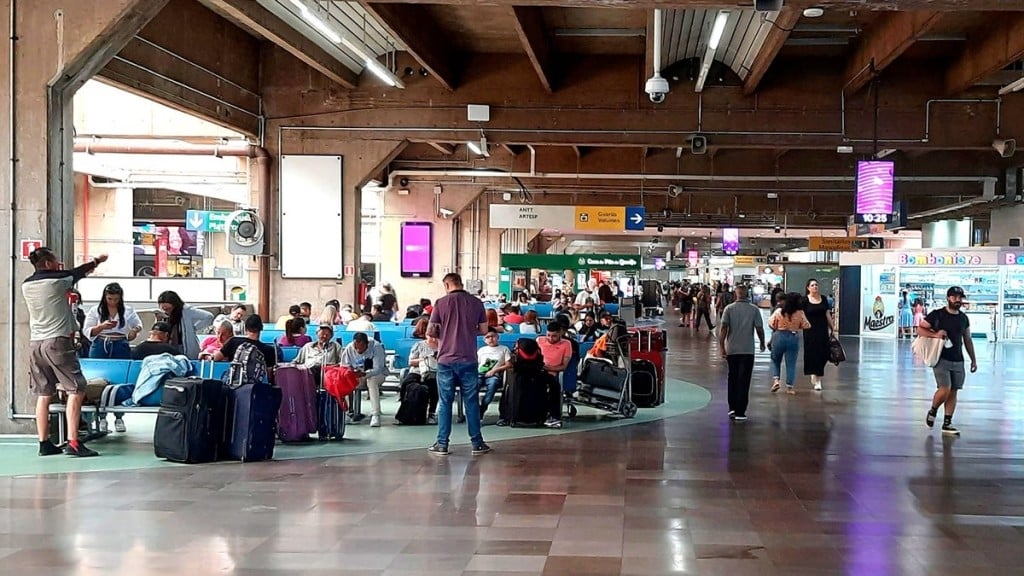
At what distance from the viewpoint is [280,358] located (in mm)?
10500

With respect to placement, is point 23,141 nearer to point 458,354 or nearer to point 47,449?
point 47,449

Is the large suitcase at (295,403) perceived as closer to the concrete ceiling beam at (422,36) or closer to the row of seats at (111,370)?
the row of seats at (111,370)

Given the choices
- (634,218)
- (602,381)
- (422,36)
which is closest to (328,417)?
(602,381)

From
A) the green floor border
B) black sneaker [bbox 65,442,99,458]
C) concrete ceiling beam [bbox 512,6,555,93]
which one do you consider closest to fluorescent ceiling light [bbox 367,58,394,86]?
concrete ceiling beam [bbox 512,6,555,93]

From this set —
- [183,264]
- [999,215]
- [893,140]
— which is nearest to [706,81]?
[893,140]

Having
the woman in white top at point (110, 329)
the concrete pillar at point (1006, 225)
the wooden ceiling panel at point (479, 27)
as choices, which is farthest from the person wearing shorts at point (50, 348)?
the concrete pillar at point (1006, 225)

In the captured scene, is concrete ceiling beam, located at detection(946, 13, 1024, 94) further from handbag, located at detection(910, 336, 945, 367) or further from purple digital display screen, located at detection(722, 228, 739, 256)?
purple digital display screen, located at detection(722, 228, 739, 256)

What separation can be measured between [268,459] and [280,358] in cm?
243

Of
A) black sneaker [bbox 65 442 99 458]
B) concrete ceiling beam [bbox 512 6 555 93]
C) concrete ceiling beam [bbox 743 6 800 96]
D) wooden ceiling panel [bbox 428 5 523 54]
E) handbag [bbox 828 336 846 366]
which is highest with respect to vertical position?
wooden ceiling panel [bbox 428 5 523 54]

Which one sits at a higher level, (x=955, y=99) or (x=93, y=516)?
(x=955, y=99)

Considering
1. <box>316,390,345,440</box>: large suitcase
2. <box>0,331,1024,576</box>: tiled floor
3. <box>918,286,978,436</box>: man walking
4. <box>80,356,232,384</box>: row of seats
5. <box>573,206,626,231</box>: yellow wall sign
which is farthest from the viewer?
<box>573,206,626,231</box>: yellow wall sign

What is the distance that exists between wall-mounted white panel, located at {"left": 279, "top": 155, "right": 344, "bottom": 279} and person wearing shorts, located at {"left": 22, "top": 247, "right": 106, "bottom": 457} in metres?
7.68

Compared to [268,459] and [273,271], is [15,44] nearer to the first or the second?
[268,459]

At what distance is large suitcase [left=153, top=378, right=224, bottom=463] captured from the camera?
7941 mm
